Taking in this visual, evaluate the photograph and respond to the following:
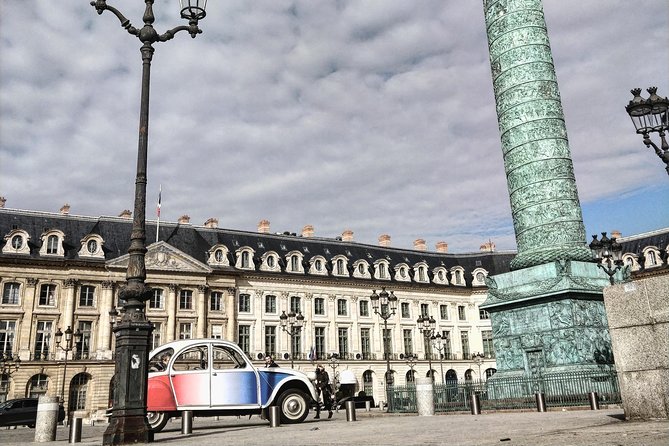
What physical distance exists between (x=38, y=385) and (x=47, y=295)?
641cm

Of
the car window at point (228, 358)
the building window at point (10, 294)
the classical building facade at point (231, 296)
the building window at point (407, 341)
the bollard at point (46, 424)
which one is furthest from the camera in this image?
the building window at point (407, 341)

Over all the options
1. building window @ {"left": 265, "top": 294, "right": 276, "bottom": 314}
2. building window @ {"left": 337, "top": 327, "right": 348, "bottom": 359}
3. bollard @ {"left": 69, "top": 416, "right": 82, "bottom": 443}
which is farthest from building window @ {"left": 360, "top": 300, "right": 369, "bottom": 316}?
bollard @ {"left": 69, "top": 416, "right": 82, "bottom": 443}

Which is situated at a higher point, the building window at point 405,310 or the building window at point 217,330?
the building window at point 405,310

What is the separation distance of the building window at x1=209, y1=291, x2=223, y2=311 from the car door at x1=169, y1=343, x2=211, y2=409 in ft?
122

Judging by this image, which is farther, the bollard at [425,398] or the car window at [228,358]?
the bollard at [425,398]

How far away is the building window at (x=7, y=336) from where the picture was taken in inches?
1658

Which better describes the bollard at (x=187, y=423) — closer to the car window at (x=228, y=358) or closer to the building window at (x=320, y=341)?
the car window at (x=228, y=358)

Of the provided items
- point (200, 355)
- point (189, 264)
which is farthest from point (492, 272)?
point (200, 355)

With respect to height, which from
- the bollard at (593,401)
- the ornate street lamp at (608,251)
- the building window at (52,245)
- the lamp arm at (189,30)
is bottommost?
the bollard at (593,401)

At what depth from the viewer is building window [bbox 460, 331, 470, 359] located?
59.8m

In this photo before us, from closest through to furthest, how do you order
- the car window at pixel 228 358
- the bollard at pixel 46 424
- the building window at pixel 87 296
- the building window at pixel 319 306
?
the bollard at pixel 46 424 → the car window at pixel 228 358 → the building window at pixel 87 296 → the building window at pixel 319 306

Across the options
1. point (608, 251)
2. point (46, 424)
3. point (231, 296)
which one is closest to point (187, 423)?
point (46, 424)

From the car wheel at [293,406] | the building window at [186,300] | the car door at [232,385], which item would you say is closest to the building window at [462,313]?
the building window at [186,300]

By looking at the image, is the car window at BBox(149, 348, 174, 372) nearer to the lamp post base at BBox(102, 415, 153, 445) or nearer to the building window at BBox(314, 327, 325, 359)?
the lamp post base at BBox(102, 415, 153, 445)
